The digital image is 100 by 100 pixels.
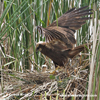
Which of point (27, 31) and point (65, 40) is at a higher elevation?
point (27, 31)

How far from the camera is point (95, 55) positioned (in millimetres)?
928

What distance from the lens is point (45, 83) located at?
173cm

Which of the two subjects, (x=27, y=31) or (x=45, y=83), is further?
(x=27, y=31)

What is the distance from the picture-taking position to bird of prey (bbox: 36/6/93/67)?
6.21ft

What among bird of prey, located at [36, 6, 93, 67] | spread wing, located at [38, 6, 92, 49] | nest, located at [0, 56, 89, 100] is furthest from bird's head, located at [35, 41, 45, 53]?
nest, located at [0, 56, 89, 100]

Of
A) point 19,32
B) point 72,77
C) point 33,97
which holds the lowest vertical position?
point 33,97

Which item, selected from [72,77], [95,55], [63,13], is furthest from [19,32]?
[95,55]

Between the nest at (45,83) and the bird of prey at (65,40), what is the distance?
0.16m

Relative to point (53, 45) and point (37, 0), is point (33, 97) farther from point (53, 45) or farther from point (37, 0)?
point (37, 0)

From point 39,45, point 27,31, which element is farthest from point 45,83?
point 27,31

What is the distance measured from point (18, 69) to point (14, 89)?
12.0 inches

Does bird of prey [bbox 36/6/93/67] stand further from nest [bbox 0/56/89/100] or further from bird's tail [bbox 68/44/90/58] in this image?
nest [bbox 0/56/89/100]

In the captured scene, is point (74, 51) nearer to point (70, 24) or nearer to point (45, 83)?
point (70, 24)

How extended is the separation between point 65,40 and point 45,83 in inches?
20.4
